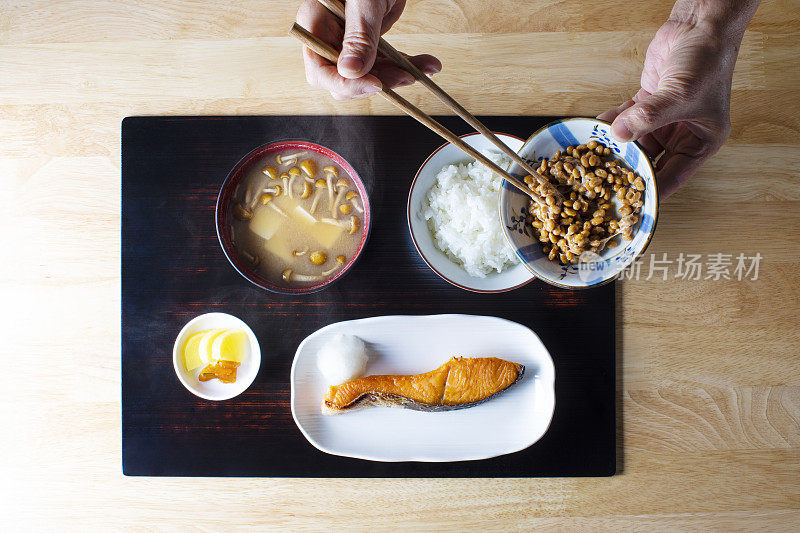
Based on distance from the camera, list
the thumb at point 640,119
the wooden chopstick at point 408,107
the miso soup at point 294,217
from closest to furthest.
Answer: the wooden chopstick at point 408,107 < the thumb at point 640,119 < the miso soup at point 294,217

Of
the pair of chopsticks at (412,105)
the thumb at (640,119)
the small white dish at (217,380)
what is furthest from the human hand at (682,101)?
the small white dish at (217,380)

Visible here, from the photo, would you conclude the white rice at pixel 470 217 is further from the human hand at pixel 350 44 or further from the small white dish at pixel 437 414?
the human hand at pixel 350 44

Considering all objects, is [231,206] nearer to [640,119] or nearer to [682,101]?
[640,119]

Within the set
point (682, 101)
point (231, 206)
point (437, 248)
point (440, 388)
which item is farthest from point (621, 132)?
point (231, 206)

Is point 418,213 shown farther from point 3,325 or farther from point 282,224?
point 3,325

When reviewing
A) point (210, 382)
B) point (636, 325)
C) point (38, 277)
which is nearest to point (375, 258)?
point (210, 382)

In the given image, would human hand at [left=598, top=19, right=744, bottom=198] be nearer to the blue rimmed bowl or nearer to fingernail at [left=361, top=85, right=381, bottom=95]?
the blue rimmed bowl
